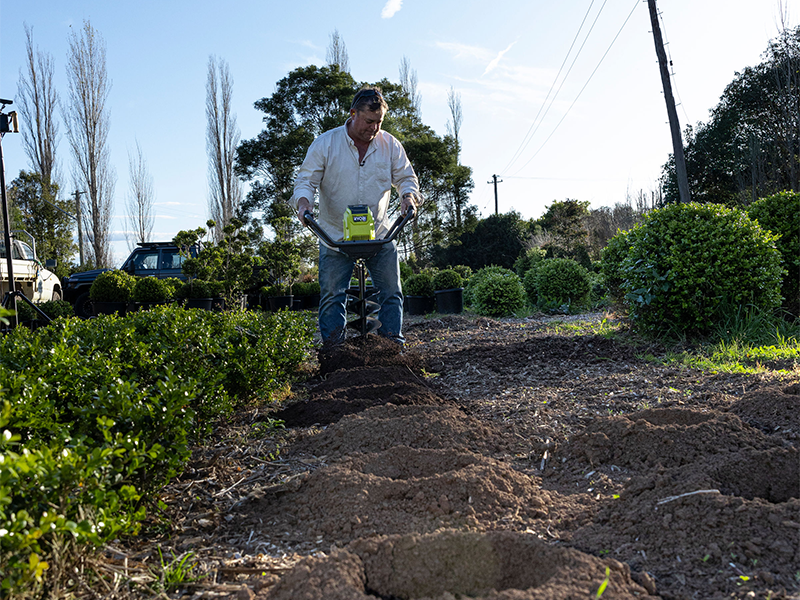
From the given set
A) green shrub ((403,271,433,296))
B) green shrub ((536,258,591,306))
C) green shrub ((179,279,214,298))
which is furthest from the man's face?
green shrub ((536,258,591,306))

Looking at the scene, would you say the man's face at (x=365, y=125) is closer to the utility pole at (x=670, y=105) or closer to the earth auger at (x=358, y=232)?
the earth auger at (x=358, y=232)

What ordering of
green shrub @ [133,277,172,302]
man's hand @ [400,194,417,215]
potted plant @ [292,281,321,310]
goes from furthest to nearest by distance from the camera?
potted plant @ [292,281,321,310] < green shrub @ [133,277,172,302] < man's hand @ [400,194,417,215]

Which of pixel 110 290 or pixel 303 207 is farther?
pixel 110 290

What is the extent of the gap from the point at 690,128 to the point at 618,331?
820 inches

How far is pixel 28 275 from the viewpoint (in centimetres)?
1126

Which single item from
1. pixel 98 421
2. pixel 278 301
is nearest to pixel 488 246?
pixel 278 301

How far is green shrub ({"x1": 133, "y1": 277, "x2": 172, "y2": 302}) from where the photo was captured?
10133mm

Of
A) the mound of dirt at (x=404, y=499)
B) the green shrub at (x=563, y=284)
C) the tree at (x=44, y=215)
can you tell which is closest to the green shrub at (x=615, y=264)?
the green shrub at (x=563, y=284)

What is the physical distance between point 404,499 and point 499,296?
317 inches

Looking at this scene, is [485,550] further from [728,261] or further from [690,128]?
[690,128]

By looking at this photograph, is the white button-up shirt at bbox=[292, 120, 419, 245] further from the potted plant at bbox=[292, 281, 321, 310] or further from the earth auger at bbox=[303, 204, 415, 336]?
the potted plant at bbox=[292, 281, 321, 310]

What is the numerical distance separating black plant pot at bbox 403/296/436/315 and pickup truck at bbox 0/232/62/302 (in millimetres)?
7542

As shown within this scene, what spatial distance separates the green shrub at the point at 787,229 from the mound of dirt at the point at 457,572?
17.2 feet

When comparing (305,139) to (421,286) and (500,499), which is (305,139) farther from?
(500,499)
